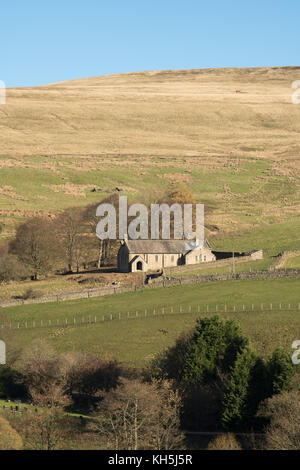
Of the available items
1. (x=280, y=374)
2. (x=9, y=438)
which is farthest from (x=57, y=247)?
(x=9, y=438)

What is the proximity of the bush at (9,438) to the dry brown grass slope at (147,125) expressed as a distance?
335 ft

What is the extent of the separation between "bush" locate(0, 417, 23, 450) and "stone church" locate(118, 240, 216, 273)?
43059mm

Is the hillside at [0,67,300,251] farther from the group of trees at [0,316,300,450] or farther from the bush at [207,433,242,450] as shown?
the bush at [207,433,242,450]

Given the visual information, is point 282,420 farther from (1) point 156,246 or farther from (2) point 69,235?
(2) point 69,235

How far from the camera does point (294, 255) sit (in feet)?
290

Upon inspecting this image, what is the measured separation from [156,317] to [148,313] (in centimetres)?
186

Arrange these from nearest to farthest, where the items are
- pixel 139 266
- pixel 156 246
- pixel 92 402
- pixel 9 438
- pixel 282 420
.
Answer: pixel 282 420 → pixel 9 438 → pixel 92 402 → pixel 139 266 → pixel 156 246

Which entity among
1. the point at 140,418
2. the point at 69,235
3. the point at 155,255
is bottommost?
the point at 140,418

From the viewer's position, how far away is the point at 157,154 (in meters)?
149

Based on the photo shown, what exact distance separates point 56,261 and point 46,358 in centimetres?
3727

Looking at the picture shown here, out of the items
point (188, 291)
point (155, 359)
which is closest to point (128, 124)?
point (188, 291)

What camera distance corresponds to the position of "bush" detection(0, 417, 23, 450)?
39969 mm
